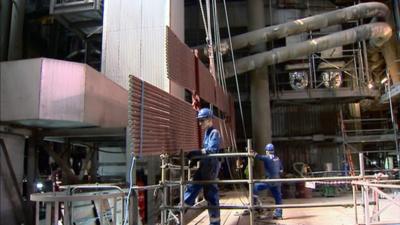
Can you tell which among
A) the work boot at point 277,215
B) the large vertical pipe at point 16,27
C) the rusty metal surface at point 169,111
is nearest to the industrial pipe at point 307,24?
the large vertical pipe at point 16,27

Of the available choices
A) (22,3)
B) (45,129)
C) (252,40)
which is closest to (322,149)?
(252,40)

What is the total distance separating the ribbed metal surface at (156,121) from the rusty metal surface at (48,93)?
3406 millimetres

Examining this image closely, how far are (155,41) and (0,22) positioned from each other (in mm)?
6636

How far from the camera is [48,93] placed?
9.00 metres

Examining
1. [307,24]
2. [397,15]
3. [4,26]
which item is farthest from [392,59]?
[4,26]

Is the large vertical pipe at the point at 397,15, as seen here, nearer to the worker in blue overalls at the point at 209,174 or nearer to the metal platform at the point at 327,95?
the metal platform at the point at 327,95

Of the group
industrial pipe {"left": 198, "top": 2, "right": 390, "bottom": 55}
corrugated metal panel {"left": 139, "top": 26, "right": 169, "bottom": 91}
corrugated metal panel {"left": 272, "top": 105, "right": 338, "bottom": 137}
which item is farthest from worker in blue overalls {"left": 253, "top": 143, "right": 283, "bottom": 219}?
corrugated metal panel {"left": 272, "top": 105, "right": 338, "bottom": 137}

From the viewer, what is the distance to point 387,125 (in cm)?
1961

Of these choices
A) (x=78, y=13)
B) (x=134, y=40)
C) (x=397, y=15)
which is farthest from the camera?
(x=397, y=15)

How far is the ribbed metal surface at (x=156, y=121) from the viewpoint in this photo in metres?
4.57

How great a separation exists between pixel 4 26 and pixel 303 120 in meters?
13.4

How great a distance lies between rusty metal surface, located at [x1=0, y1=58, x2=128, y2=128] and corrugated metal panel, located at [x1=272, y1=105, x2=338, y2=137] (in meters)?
11.7

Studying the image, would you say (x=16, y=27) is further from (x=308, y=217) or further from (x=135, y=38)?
(x=308, y=217)

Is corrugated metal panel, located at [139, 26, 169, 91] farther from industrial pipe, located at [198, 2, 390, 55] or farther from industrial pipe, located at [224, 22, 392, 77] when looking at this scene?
industrial pipe, located at [224, 22, 392, 77]
